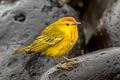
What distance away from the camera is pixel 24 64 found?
5.88 meters

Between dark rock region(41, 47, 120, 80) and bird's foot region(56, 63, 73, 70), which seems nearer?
dark rock region(41, 47, 120, 80)

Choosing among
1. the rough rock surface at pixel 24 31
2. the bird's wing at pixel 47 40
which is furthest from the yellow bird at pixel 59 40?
the rough rock surface at pixel 24 31

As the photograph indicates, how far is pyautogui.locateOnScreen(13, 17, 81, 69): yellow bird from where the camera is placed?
206 inches

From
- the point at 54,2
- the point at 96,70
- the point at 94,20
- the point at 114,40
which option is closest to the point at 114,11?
the point at 114,40

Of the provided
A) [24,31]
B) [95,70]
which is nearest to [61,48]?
[95,70]

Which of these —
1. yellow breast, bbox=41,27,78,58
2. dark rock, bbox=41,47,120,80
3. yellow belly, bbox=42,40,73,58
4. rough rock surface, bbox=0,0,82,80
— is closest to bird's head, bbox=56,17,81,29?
yellow breast, bbox=41,27,78,58

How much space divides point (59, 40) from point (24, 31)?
153 cm

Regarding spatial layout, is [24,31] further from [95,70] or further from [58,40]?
[95,70]

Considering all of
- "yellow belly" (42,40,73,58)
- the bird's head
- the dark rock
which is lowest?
the dark rock

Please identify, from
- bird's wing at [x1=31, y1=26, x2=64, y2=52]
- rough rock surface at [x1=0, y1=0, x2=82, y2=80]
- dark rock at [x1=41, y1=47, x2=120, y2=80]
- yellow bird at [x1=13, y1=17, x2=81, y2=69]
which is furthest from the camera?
A: rough rock surface at [x1=0, y1=0, x2=82, y2=80]

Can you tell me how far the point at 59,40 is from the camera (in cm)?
533

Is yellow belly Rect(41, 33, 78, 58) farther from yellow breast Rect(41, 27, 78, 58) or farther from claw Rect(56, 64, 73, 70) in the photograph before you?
claw Rect(56, 64, 73, 70)

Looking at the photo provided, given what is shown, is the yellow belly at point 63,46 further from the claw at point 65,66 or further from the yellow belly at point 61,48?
the claw at point 65,66

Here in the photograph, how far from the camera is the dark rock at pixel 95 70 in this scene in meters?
4.80
